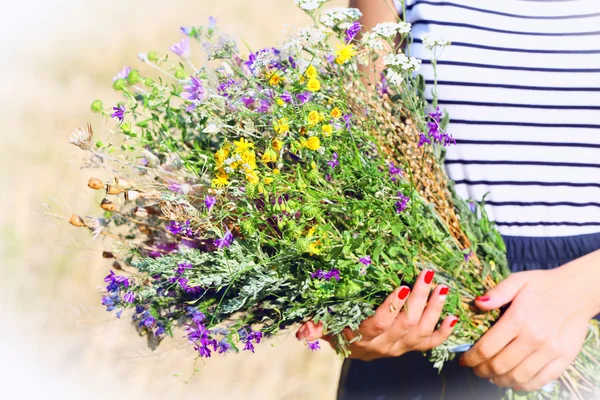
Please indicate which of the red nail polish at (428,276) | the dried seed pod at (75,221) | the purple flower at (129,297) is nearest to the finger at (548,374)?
the red nail polish at (428,276)

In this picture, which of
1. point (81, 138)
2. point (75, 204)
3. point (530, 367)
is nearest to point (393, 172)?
point (530, 367)

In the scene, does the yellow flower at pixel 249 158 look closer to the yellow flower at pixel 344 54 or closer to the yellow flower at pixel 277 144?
the yellow flower at pixel 277 144

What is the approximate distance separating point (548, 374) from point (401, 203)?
1.70 ft

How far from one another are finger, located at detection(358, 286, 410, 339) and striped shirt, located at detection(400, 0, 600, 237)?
14.3 inches

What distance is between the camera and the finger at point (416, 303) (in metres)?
1.29

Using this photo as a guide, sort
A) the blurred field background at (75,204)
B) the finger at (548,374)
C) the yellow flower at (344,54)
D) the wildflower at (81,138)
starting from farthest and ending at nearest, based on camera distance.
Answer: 1. the blurred field background at (75,204)
2. the finger at (548,374)
3. the yellow flower at (344,54)
4. the wildflower at (81,138)

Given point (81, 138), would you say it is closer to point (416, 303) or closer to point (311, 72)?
point (311, 72)

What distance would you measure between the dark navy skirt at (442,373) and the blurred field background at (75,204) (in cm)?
75

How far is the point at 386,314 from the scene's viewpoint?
1.30 metres

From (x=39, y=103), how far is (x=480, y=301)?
394 centimetres

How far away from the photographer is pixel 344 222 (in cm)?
128

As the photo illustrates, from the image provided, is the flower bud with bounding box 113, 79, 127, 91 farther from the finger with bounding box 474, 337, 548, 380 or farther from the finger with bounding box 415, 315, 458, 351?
the finger with bounding box 474, 337, 548, 380

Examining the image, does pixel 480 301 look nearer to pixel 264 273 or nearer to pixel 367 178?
pixel 367 178

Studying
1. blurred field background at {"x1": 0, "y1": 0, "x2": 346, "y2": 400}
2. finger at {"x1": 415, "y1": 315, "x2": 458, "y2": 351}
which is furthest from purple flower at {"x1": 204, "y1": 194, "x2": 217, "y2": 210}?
blurred field background at {"x1": 0, "y1": 0, "x2": 346, "y2": 400}
